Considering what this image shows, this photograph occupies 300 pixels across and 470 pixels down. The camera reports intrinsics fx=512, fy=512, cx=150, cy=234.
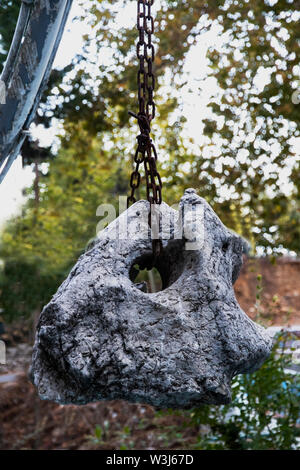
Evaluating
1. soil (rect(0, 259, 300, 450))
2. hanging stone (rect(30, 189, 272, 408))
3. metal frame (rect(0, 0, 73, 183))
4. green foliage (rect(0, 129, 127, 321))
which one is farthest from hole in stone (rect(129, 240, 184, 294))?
soil (rect(0, 259, 300, 450))

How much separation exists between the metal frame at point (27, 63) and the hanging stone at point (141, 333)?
31.5 inches

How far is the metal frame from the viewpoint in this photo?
6.20 ft

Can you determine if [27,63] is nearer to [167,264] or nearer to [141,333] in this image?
[167,264]

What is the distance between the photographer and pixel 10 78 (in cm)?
201

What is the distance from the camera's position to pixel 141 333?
138cm

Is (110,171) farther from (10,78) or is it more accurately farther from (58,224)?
(10,78)

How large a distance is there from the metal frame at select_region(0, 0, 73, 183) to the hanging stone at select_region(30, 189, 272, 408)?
2.62ft

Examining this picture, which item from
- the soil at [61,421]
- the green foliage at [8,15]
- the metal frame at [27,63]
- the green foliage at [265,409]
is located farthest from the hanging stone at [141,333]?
the soil at [61,421]

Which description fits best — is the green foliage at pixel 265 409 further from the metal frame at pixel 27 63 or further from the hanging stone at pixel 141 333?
the metal frame at pixel 27 63

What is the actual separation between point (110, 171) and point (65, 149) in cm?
49

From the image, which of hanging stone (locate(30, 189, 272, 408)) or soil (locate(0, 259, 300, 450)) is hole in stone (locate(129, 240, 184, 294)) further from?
soil (locate(0, 259, 300, 450))

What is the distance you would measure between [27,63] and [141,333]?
3.85 feet
